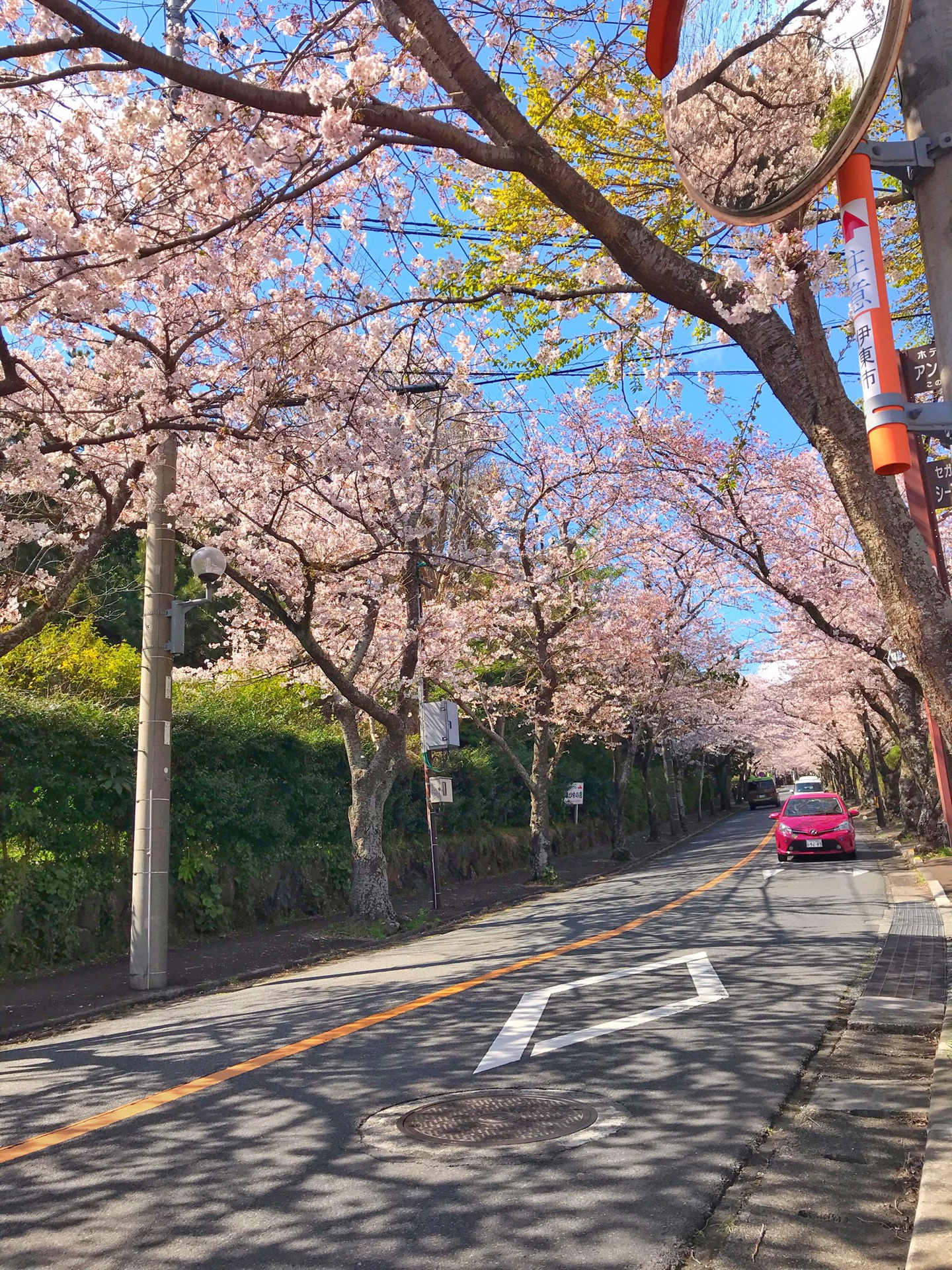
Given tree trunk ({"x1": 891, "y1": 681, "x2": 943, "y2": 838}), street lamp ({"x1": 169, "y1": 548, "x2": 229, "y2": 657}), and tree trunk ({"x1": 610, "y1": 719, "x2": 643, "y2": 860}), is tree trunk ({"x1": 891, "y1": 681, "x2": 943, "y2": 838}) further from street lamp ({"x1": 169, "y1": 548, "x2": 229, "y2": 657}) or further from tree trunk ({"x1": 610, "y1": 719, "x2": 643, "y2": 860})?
street lamp ({"x1": 169, "y1": 548, "x2": 229, "y2": 657})

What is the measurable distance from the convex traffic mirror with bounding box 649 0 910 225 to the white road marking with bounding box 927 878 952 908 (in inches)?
484

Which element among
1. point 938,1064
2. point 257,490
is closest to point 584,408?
point 257,490

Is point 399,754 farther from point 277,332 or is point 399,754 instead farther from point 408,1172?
point 408,1172

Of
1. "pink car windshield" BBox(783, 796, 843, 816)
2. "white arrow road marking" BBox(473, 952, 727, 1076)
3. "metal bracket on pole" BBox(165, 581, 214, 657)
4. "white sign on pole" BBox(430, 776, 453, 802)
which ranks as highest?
"metal bracket on pole" BBox(165, 581, 214, 657)

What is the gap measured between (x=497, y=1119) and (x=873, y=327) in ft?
13.8

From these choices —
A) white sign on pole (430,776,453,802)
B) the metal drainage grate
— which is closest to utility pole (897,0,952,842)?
the metal drainage grate

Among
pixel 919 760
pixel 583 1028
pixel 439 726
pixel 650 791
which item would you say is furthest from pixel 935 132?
pixel 650 791

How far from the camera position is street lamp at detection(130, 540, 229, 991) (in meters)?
11.4

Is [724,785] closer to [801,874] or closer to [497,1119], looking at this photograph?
[801,874]

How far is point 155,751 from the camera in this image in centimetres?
1192

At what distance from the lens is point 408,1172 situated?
4.48m

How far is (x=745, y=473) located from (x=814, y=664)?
18.6 metres

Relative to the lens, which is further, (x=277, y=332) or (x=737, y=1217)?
(x=277, y=332)

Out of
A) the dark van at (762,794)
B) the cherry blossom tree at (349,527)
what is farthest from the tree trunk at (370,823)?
the dark van at (762,794)
